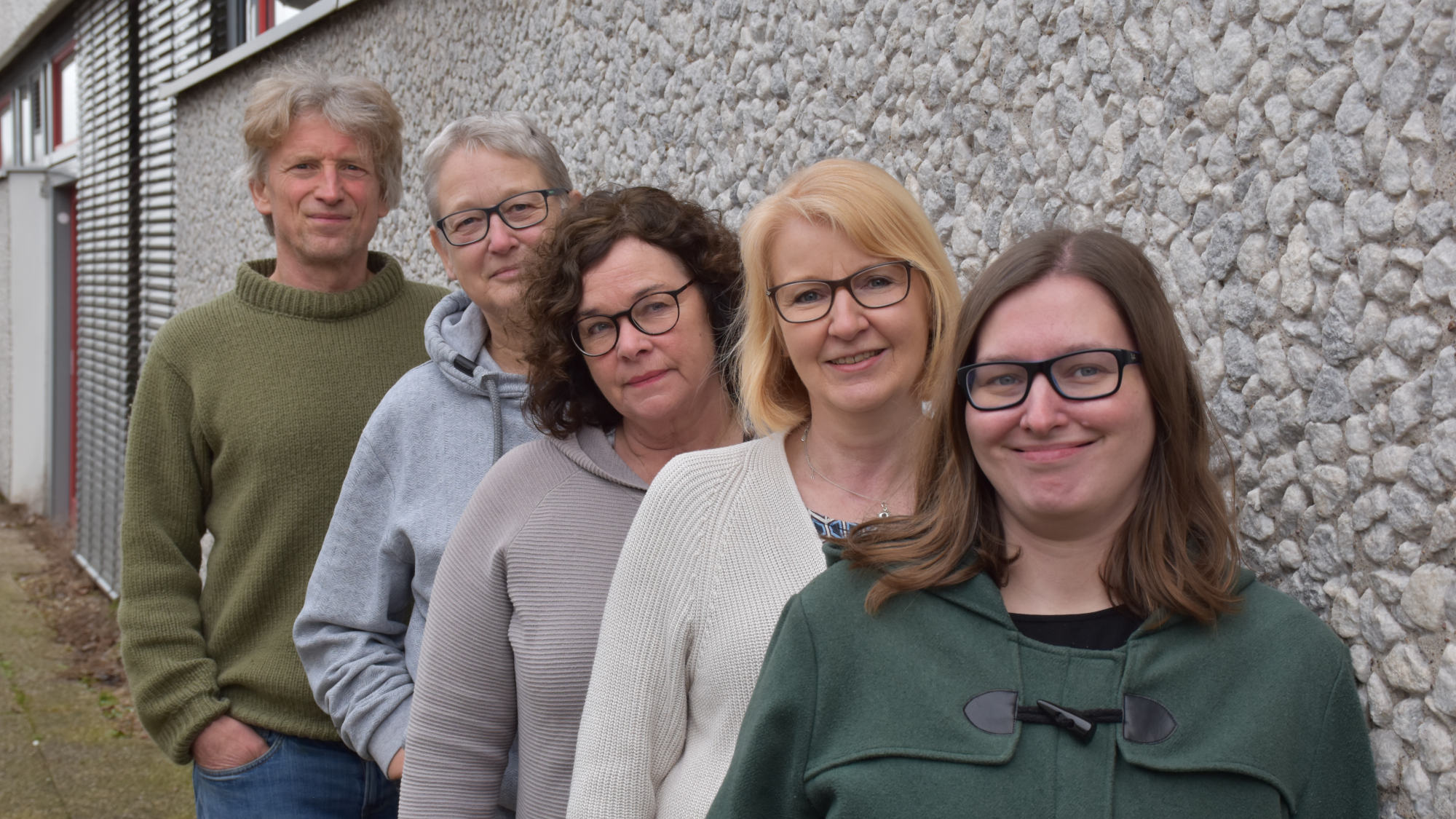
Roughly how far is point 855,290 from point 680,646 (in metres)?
0.62

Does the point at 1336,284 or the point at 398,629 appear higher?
the point at 1336,284

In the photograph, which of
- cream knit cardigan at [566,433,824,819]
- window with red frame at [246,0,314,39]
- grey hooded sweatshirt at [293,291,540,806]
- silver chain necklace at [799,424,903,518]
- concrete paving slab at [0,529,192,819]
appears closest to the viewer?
Answer: cream knit cardigan at [566,433,824,819]

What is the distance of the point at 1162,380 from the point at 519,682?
1.18 meters

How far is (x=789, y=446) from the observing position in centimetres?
211

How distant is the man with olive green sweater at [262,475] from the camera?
279 cm

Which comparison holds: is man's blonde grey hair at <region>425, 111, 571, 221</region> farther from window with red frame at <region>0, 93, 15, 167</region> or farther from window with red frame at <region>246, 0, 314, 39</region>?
window with red frame at <region>0, 93, 15, 167</region>

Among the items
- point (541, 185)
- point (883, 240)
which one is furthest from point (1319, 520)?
point (541, 185)

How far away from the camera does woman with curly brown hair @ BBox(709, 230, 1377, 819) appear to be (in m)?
1.52

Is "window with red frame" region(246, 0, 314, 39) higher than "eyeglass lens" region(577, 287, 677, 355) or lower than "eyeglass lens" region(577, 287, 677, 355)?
higher

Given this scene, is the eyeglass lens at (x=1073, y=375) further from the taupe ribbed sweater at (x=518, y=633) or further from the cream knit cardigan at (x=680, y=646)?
the taupe ribbed sweater at (x=518, y=633)

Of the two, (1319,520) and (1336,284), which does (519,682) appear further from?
(1336,284)

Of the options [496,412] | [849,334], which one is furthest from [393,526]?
[849,334]

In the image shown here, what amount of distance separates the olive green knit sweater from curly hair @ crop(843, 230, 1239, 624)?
158cm

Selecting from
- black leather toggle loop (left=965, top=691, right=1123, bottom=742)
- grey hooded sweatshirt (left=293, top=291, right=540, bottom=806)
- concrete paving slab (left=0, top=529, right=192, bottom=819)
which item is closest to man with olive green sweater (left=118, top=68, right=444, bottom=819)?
grey hooded sweatshirt (left=293, top=291, right=540, bottom=806)
